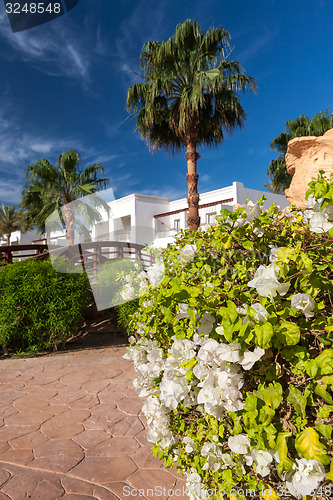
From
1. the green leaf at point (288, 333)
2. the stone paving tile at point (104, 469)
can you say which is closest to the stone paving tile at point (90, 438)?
the stone paving tile at point (104, 469)

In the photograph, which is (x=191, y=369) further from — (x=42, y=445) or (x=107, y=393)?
(x=107, y=393)

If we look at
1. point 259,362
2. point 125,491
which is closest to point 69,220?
point 125,491

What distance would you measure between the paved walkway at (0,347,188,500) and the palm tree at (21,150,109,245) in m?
15.0

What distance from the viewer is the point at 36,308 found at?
229 inches

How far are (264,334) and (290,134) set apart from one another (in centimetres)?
2446

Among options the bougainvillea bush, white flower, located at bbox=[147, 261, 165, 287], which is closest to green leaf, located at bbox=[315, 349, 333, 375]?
the bougainvillea bush

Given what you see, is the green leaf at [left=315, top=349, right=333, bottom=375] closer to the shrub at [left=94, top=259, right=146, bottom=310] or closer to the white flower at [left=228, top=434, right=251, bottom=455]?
the white flower at [left=228, top=434, right=251, bottom=455]

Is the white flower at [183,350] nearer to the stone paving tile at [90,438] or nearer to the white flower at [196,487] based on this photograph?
the white flower at [196,487]

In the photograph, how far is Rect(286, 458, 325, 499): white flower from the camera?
3.47ft

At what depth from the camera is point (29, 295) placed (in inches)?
229

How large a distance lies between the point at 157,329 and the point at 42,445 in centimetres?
168

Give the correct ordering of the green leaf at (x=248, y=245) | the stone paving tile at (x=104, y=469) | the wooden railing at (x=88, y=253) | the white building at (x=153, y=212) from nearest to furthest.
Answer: the green leaf at (x=248, y=245) < the stone paving tile at (x=104, y=469) < the wooden railing at (x=88, y=253) < the white building at (x=153, y=212)

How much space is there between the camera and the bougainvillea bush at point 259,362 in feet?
3.55

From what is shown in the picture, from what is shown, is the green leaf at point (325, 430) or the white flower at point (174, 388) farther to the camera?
the white flower at point (174, 388)
